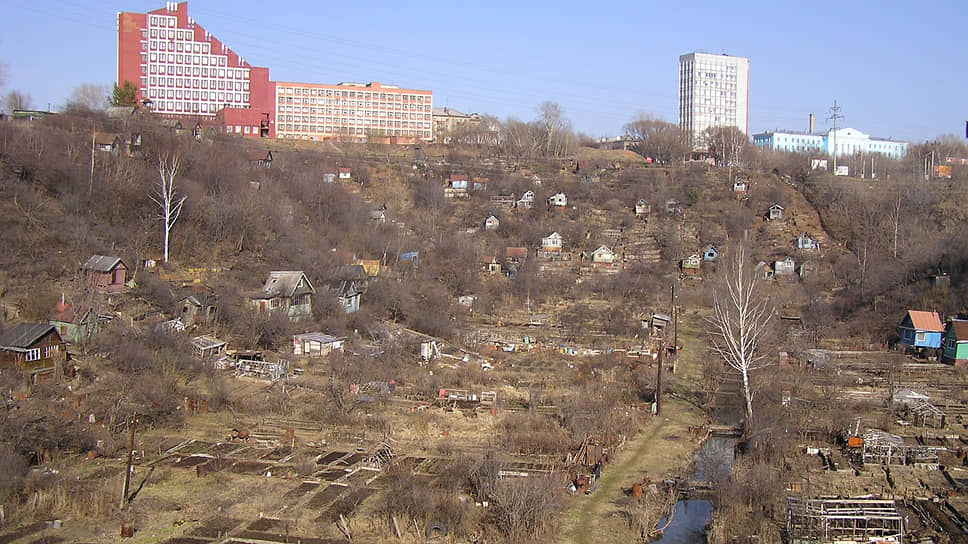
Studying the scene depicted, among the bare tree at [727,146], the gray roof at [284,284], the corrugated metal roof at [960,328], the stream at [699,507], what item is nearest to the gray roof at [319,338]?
the gray roof at [284,284]

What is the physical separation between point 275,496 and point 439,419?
13.1 ft

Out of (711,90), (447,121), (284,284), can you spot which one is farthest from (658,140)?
(284,284)

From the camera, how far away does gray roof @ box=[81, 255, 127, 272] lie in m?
19.6

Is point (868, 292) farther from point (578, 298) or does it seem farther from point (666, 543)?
point (666, 543)

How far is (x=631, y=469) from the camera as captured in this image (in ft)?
37.2

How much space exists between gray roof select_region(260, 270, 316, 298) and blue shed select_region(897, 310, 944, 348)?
15447 millimetres

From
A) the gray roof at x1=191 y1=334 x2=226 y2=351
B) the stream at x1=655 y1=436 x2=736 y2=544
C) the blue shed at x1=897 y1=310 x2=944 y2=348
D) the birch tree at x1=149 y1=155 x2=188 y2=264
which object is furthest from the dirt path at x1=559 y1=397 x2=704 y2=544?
the birch tree at x1=149 y1=155 x2=188 y2=264

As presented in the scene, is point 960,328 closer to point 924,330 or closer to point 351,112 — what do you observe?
point 924,330

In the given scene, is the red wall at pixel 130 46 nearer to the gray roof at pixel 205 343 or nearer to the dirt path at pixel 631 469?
the gray roof at pixel 205 343

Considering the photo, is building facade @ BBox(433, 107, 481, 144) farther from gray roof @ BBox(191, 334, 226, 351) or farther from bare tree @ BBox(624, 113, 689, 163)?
gray roof @ BBox(191, 334, 226, 351)

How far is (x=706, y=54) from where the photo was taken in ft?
246

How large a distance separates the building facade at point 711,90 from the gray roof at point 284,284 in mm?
59830

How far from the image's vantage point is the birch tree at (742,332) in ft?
44.5

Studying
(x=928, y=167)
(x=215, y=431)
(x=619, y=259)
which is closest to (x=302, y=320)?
(x=215, y=431)
